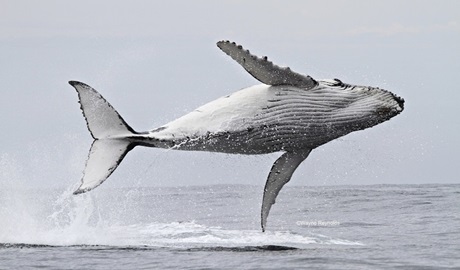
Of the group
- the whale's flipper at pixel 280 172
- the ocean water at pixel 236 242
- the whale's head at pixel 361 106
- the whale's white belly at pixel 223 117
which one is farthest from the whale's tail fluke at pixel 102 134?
the whale's head at pixel 361 106

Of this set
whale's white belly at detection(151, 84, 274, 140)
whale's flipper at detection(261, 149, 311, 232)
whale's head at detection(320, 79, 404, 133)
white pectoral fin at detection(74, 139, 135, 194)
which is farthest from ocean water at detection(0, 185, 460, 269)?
whale's head at detection(320, 79, 404, 133)

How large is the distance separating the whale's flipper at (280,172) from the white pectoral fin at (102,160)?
2.41 m

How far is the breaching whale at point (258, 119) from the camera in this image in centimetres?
1299

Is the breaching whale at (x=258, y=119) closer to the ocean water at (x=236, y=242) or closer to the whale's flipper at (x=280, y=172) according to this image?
the whale's flipper at (x=280, y=172)

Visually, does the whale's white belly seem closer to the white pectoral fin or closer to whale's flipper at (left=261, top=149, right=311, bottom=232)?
the white pectoral fin

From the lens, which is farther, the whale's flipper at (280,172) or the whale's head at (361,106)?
the whale's flipper at (280,172)

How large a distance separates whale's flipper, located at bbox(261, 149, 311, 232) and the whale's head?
41.1 inches

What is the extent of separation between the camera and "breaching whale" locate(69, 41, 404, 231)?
12992mm

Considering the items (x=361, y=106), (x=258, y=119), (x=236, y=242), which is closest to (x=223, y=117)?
(x=258, y=119)

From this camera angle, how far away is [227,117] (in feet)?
43.2

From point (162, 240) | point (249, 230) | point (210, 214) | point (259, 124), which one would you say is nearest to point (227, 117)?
point (259, 124)

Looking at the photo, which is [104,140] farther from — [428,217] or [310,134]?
[428,217]

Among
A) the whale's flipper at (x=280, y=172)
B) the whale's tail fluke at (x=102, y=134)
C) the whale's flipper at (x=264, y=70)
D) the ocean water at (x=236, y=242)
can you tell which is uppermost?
the whale's flipper at (x=264, y=70)

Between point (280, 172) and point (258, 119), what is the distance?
1.49 m
